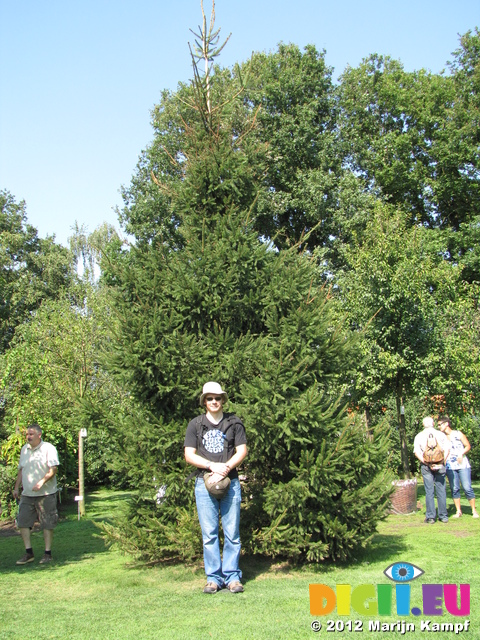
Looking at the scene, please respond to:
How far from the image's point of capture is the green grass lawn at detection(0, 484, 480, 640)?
439cm

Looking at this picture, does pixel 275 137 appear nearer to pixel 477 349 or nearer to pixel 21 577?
pixel 477 349

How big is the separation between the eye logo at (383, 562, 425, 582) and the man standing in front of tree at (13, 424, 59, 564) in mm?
4474

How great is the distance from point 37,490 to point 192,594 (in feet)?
10.2

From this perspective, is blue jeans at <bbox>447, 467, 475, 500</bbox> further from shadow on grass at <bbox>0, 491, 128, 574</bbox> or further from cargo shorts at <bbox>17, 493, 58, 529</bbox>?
cargo shorts at <bbox>17, 493, 58, 529</bbox>

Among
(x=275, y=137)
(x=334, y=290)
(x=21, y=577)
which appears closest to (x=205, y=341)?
(x=21, y=577)

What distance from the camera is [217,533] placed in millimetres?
5738

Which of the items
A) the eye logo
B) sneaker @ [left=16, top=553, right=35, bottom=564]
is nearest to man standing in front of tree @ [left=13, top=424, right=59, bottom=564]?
sneaker @ [left=16, top=553, right=35, bottom=564]

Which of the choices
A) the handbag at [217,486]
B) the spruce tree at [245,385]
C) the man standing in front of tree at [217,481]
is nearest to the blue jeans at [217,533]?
the man standing in front of tree at [217,481]

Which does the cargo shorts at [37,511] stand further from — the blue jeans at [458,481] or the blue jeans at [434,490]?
the blue jeans at [458,481]

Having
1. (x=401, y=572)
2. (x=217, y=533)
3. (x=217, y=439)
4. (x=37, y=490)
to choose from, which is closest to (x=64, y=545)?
(x=37, y=490)

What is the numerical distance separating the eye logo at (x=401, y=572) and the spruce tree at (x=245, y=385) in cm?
70

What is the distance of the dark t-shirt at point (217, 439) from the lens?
580 centimetres

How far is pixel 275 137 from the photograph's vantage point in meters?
23.8

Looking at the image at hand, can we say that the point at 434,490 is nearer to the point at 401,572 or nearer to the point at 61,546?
the point at 401,572
